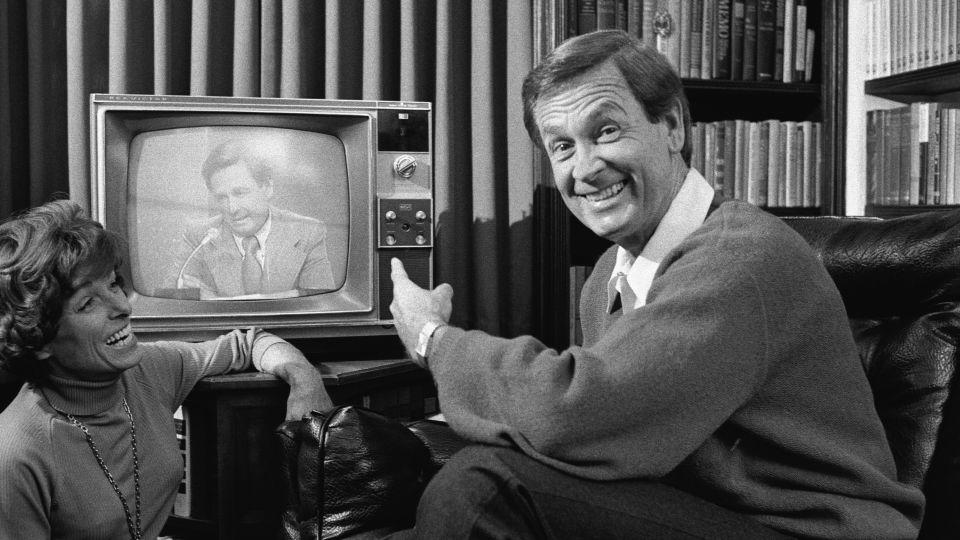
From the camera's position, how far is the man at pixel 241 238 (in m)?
1.67

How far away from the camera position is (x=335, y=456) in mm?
1145

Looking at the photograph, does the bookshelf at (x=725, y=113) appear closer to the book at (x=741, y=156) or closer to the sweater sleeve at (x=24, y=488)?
the book at (x=741, y=156)

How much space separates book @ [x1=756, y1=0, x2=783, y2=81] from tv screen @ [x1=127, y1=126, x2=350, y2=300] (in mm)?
1275

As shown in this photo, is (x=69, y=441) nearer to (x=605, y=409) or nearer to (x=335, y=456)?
(x=335, y=456)

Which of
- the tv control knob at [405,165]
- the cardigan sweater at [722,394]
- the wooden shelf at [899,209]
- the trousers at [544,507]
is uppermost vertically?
the tv control knob at [405,165]

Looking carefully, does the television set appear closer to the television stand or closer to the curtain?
the television stand

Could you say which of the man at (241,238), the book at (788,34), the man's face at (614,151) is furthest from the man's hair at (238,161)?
the book at (788,34)

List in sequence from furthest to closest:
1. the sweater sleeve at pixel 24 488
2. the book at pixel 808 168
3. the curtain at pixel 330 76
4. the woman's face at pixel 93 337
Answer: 1. the book at pixel 808 168
2. the curtain at pixel 330 76
3. the woman's face at pixel 93 337
4. the sweater sleeve at pixel 24 488

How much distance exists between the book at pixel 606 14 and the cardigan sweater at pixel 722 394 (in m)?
1.26

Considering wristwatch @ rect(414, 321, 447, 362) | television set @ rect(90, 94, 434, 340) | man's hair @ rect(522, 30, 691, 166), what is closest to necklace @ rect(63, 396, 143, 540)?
television set @ rect(90, 94, 434, 340)

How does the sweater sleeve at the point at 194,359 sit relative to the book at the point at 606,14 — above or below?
below

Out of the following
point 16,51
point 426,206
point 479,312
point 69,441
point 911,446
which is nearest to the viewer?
point 911,446

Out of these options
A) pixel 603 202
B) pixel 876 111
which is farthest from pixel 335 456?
pixel 876 111

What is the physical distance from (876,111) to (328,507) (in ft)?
5.97
